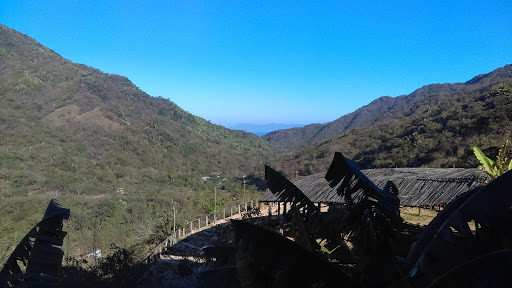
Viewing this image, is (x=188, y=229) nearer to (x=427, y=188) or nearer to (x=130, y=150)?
(x=427, y=188)

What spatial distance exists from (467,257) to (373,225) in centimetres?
104

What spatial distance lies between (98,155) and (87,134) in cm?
802

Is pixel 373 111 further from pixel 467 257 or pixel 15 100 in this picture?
pixel 467 257

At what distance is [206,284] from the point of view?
12.1 feet

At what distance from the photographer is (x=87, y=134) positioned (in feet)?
156

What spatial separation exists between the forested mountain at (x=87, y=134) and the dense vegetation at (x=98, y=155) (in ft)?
0.54

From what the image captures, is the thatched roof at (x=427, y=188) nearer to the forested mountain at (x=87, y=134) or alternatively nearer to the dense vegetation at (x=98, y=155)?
the dense vegetation at (x=98, y=155)

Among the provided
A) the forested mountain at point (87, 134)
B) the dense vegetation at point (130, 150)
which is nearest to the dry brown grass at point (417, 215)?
the dense vegetation at point (130, 150)

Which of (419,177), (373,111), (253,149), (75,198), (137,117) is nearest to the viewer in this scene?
(419,177)

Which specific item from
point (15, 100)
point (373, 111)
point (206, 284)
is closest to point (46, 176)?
point (15, 100)

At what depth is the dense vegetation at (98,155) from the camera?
22.3 metres

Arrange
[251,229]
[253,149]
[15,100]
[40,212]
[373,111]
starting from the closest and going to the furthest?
[251,229] → [40,212] → [15,100] → [253,149] → [373,111]

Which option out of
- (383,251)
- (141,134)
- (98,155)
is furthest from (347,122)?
(383,251)

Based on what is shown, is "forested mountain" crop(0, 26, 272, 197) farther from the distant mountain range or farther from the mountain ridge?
the mountain ridge
